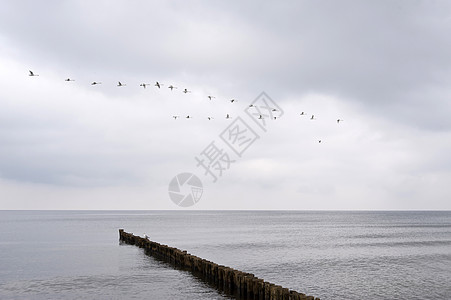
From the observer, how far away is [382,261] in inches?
1631

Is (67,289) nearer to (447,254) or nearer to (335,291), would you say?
(335,291)

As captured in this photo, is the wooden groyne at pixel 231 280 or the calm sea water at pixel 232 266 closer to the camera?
the wooden groyne at pixel 231 280

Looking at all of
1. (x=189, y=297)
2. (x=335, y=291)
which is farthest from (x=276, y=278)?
(x=189, y=297)

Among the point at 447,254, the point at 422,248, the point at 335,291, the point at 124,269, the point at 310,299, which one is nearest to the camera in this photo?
the point at 310,299

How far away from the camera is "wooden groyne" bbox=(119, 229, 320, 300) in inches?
803

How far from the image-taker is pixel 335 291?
27047mm

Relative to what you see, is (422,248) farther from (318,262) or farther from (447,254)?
(318,262)

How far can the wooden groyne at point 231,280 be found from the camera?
2039 centimetres

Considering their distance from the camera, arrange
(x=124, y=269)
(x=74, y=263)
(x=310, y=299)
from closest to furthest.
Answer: (x=310, y=299) < (x=124, y=269) < (x=74, y=263)

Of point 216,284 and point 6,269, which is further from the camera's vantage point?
point 6,269

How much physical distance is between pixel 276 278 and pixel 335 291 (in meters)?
5.54

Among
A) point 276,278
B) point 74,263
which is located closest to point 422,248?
point 276,278

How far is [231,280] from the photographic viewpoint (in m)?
25.8

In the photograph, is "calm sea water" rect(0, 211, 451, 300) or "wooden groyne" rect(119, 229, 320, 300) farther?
"calm sea water" rect(0, 211, 451, 300)
